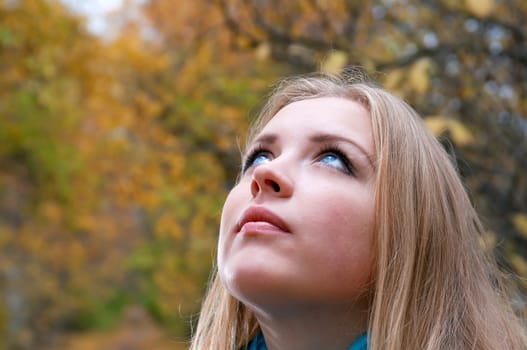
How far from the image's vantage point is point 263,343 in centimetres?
200

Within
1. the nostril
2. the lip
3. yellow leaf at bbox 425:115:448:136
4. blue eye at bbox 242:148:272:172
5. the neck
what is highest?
yellow leaf at bbox 425:115:448:136

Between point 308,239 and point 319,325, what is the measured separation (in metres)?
0.22

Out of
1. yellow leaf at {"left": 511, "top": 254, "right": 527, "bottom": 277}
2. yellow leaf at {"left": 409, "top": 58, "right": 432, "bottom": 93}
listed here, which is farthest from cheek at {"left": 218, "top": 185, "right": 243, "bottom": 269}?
yellow leaf at {"left": 511, "top": 254, "right": 527, "bottom": 277}

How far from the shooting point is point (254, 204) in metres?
1.74

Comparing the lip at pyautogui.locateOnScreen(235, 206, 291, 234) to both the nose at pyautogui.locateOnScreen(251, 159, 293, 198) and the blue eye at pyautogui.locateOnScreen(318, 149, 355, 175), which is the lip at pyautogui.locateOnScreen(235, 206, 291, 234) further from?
the blue eye at pyautogui.locateOnScreen(318, 149, 355, 175)

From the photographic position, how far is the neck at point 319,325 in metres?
1.71

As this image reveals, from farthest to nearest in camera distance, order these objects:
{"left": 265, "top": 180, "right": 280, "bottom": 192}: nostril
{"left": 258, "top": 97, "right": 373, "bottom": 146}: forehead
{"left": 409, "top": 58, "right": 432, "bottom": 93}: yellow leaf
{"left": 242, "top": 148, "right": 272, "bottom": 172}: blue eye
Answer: {"left": 409, "top": 58, "right": 432, "bottom": 93}: yellow leaf
{"left": 242, "top": 148, "right": 272, "bottom": 172}: blue eye
{"left": 258, "top": 97, "right": 373, "bottom": 146}: forehead
{"left": 265, "top": 180, "right": 280, "bottom": 192}: nostril

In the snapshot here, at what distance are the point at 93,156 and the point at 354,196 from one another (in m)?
11.0

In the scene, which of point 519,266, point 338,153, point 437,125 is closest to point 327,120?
point 338,153

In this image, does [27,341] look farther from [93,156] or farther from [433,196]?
[433,196]

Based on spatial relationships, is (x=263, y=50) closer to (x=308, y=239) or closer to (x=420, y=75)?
(x=420, y=75)

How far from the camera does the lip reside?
5.50 ft

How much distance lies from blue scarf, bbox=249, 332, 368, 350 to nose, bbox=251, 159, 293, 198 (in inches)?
14.9

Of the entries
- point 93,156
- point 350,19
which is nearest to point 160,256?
point 93,156
